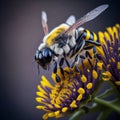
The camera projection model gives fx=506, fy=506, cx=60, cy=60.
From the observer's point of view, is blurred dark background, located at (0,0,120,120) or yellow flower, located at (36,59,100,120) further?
blurred dark background, located at (0,0,120,120)

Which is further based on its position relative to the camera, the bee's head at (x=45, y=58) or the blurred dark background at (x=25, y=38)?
the blurred dark background at (x=25, y=38)

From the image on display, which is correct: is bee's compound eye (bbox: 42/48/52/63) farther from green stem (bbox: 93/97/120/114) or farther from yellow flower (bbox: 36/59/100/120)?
green stem (bbox: 93/97/120/114)

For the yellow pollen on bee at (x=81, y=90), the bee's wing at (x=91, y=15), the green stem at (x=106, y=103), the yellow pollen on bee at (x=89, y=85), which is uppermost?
the bee's wing at (x=91, y=15)

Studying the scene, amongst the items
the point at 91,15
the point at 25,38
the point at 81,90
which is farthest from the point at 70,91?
the point at 25,38

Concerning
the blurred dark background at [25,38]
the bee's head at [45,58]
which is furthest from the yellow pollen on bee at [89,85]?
the blurred dark background at [25,38]

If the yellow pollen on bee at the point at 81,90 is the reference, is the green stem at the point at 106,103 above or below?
below

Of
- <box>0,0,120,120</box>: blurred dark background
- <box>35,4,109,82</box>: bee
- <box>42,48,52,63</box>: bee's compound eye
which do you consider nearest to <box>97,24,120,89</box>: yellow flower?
<box>35,4,109,82</box>: bee

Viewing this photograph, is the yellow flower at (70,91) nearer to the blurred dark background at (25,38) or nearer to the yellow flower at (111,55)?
the yellow flower at (111,55)

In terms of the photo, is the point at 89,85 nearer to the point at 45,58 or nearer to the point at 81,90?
the point at 81,90
